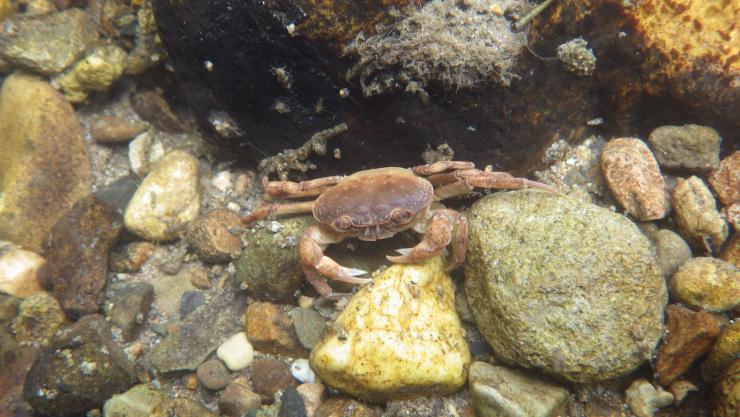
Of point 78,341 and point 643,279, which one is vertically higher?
point 643,279

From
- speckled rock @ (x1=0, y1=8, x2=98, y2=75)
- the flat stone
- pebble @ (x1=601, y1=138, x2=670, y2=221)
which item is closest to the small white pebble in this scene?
the flat stone

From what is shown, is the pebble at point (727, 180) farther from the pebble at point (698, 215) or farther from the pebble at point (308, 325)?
the pebble at point (308, 325)

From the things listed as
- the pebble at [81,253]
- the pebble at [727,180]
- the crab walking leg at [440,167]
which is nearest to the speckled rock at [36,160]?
the pebble at [81,253]

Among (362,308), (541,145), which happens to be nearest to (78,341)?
(362,308)

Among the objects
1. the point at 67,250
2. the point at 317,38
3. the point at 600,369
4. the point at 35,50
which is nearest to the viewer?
the point at 600,369

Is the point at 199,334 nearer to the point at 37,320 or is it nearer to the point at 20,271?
the point at 37,320

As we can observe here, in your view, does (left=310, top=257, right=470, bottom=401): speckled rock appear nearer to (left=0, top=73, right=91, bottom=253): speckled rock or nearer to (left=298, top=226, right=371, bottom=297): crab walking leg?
(left=298, top=226, right=371, bottom=297): crab walking leg

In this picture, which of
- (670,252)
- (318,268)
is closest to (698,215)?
(670,252)

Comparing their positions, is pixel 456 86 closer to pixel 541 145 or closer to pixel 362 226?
pixel 541 145
